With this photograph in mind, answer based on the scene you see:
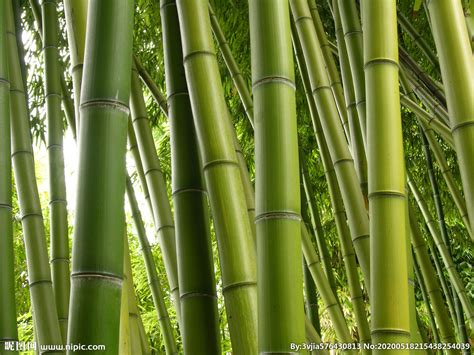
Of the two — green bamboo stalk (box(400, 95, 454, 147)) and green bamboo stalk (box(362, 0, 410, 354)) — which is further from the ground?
green bamboo stalk (box(400, 95, 454, 147))

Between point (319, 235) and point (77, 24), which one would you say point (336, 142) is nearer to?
point (77, 24)

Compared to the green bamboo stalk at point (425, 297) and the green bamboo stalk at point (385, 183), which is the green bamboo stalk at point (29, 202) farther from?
the green bamboo stalk at point (425, 297)

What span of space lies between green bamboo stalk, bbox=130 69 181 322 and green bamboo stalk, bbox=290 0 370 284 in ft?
1.41

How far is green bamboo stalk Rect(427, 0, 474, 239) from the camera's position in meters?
1.14

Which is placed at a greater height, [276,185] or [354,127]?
[354,127]

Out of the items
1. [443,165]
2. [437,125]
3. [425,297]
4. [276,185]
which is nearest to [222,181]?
[276,185]

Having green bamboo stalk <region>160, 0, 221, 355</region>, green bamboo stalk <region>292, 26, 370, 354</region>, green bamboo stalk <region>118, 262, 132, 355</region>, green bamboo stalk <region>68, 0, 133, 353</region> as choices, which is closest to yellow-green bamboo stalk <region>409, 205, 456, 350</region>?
green bamboo stalk <region>292, 26, 370, 354</region>

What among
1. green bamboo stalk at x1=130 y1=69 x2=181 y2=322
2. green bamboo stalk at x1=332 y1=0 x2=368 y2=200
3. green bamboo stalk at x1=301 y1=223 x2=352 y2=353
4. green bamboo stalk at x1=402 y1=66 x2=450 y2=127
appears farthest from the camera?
green bamboo stalk at x1=402 y1=66 x2=450 y2=127

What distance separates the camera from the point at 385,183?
114 cm

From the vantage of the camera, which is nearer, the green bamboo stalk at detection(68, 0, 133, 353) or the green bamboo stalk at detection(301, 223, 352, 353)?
the green bamboo stalk at detection(68, 0, 133, 353)

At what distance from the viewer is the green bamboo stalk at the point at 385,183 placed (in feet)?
3.55

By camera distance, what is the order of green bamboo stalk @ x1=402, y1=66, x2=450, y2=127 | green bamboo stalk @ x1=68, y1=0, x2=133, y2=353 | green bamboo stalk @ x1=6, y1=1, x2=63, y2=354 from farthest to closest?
green bamboo stalk @ x1=402, y1=66, x2=450, y2=127, green bamboo stalk @ x1=6, y1=1, x2=63, y2=354, green bamboo stalk @ x1=68, y1=0, x2=133, y2=353

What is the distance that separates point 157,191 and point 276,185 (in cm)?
78

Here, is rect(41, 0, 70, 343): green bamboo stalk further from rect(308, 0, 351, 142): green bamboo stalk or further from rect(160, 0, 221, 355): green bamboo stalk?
rect(308, 0, 351, 142): green bamboo stalk
